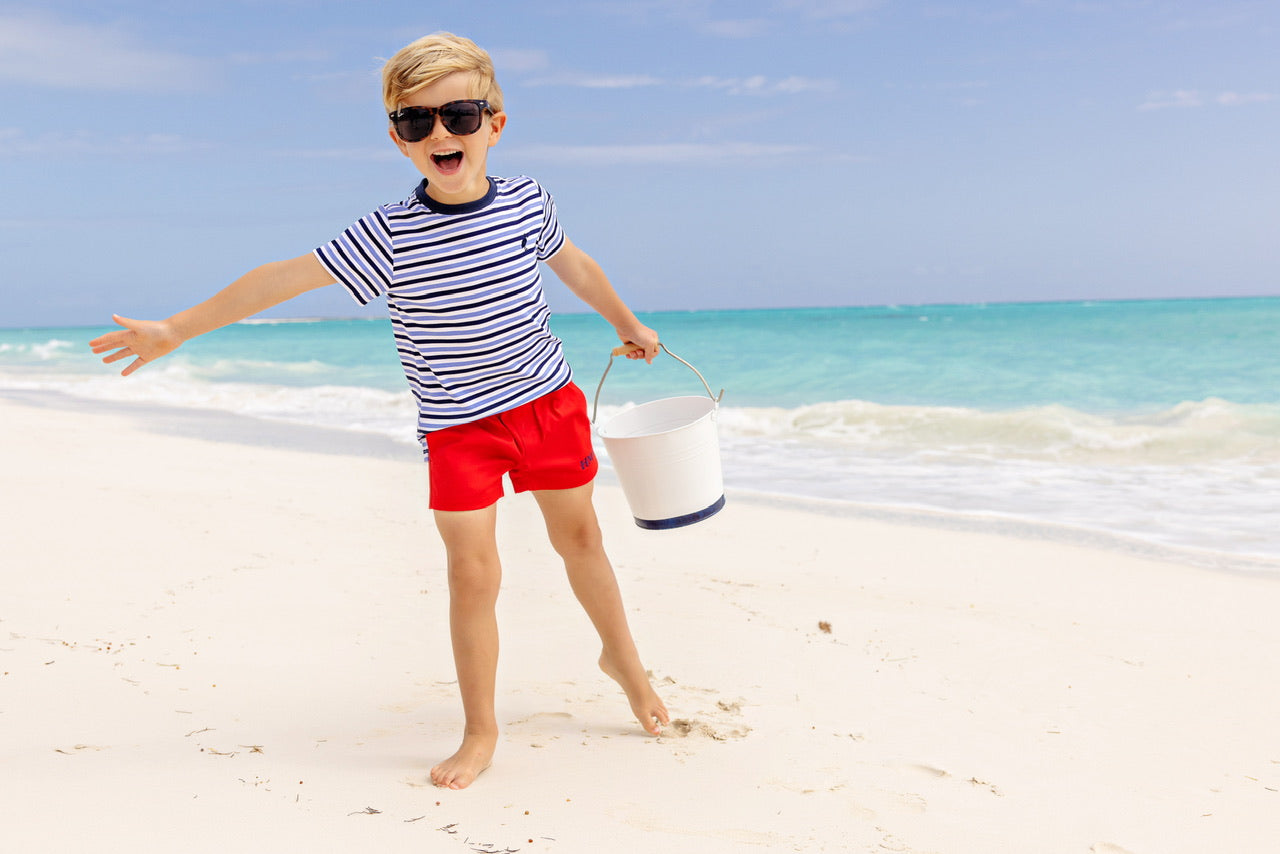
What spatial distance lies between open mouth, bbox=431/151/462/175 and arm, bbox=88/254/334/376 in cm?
36

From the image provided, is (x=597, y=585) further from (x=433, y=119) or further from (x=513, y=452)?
(x=433, y=119)

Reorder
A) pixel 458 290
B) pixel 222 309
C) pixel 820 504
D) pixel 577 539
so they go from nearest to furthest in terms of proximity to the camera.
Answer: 1. pixel 222 309
2. pixel 458 290
3. pixel 577 539
4. pixel 820 504

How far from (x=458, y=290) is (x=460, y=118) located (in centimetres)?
40

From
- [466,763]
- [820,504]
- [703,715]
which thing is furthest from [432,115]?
[820,504]

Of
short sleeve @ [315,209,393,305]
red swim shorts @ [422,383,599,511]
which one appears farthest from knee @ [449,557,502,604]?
short sleeve @ [315,209,393,305]

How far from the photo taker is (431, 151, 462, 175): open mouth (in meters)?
2.36

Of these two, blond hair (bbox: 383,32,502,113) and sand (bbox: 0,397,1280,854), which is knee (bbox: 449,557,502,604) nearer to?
sand (bbox: 0,397,1280,854)

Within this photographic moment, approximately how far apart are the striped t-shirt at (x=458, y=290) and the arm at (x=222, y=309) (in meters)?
0.06

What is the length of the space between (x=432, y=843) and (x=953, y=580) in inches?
125

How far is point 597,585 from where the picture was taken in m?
2.71

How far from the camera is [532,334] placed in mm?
2482

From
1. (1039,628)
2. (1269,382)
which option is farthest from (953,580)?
(1269,382)

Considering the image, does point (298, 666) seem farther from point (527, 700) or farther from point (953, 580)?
point (953, 580)

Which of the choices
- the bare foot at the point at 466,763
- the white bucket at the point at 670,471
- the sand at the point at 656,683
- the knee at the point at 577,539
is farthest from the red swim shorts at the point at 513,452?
the sand at the point at 656,683
